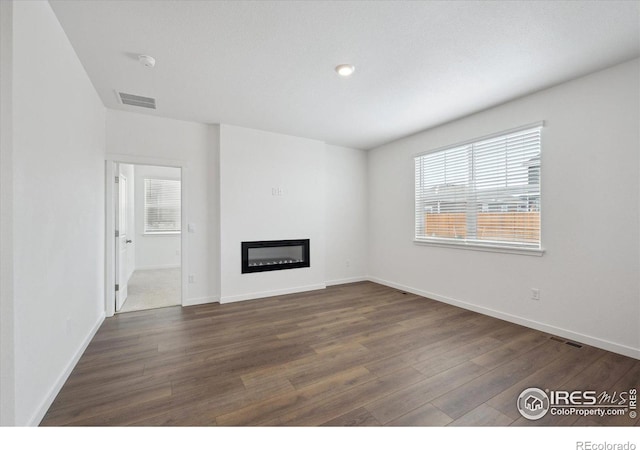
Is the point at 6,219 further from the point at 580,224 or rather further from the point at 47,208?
the point at 580,224

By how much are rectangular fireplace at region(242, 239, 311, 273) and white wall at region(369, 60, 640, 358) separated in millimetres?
2599

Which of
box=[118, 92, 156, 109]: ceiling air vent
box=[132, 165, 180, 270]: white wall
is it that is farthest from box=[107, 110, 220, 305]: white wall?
box=[132, 165, 180, 270]: white wall

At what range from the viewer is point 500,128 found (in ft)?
11.2

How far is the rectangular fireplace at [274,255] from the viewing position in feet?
14.4

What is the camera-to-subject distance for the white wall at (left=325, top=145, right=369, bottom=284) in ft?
17.6

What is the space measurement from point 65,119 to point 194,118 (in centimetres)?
194

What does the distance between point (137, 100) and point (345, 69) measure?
2.60 metres

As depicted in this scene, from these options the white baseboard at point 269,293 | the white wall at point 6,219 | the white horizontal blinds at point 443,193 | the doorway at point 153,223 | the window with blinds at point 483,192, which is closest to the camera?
the white wall at point 6,219

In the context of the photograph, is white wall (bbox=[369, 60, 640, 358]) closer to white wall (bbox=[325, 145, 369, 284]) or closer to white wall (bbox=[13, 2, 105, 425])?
white wall (bbox=[325, 145, 369, 284])

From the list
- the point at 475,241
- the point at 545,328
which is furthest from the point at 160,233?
the point at 545,328

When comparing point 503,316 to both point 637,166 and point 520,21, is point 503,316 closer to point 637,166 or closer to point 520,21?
point 637,166

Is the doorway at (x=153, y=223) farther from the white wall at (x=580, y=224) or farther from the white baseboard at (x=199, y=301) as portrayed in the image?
the white wall at (x=580, y=224)

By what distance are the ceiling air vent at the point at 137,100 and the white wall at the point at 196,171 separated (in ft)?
1.26

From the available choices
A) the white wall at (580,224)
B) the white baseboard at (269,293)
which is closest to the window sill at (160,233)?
the white baseboard at (269,293)
